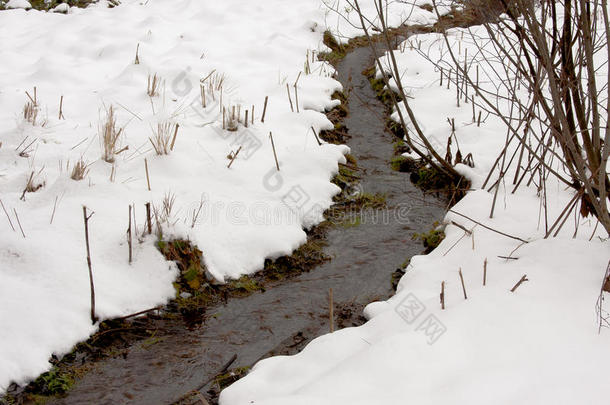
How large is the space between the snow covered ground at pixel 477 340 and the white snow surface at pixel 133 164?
1186 millimetres

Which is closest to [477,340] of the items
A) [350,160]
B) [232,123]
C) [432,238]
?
[432,238]

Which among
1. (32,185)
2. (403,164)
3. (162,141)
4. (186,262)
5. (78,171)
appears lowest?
(186,262)

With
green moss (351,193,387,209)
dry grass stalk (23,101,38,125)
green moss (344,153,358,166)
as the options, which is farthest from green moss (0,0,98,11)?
green moss (351,193,387,209)

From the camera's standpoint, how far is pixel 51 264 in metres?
3.63

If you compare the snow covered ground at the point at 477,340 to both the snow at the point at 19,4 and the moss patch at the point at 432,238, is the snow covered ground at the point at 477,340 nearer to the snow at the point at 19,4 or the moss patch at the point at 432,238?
the moss patch at the point at 432,238

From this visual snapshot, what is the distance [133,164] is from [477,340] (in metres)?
3.26

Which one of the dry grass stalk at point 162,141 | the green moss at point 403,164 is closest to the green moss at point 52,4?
the dry grass stalk at point 162,141

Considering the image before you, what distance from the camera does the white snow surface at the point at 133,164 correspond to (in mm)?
3588

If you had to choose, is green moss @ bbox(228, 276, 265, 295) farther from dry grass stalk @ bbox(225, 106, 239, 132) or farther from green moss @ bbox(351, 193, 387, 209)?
dry grass stalk @ bbox(225, 106, 239, 132)

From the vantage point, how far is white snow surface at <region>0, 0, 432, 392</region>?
359 centimetres

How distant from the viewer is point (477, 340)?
9.07 ft

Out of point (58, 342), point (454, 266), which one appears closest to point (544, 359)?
point (454, 266)

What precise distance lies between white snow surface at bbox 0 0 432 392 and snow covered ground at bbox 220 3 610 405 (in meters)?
1.19

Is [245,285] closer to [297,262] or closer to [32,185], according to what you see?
[297,262]
